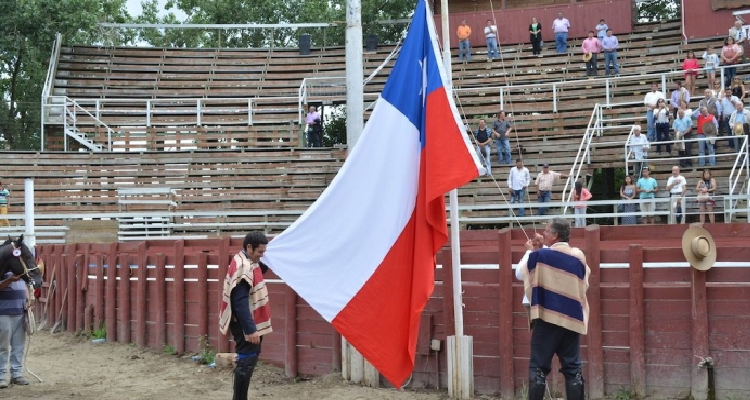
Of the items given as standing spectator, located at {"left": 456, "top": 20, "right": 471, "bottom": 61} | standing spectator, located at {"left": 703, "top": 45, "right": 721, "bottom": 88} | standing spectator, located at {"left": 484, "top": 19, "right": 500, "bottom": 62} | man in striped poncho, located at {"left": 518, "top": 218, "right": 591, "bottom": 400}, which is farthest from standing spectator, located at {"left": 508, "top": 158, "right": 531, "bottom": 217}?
man in striped poncho, located at {"left": 518, "top": 218, "right": 591, "bottom": 400}

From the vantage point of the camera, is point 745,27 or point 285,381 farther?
point 745,27

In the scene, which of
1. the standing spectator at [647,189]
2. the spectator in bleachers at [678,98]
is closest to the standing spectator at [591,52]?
the spectator in bleachers at [678,98]

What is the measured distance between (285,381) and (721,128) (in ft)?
42.5

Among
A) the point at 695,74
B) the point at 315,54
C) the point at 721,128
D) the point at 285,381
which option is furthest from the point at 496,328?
the point at 315,54

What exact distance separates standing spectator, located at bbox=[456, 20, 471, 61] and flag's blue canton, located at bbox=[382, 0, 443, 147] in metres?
22.8

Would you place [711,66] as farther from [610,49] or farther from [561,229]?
[561,229]

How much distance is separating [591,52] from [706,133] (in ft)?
29.2

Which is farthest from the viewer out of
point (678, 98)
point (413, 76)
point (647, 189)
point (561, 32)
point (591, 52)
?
point (561, 32)

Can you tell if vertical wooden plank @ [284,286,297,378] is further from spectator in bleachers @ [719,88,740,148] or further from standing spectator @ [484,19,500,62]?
standing spectator @ [484,19,500,62]

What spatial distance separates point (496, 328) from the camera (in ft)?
35.1

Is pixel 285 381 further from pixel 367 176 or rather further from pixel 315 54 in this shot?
pixel 315 54

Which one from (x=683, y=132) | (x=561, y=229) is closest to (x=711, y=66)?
(x=683, y=132)

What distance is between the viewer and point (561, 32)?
102 feet

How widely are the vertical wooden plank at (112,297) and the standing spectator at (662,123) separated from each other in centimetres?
1214
